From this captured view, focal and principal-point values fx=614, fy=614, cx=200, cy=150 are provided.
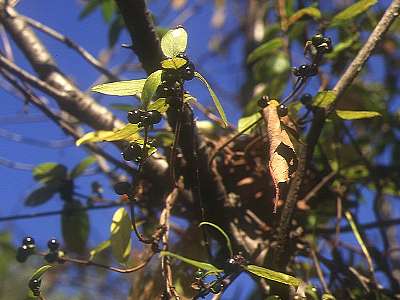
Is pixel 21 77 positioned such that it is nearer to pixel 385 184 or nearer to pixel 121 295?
pixel 385 184

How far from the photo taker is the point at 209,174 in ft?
2.84

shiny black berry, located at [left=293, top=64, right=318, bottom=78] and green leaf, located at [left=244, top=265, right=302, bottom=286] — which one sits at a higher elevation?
shiny black berry, located at [left=293, top=64, right=318, bottom=78]

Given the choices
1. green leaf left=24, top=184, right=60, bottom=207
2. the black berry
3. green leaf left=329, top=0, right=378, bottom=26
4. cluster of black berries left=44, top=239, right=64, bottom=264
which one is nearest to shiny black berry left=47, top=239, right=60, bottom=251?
cluster of black berries left=44, top=239, right=64, bottom=264

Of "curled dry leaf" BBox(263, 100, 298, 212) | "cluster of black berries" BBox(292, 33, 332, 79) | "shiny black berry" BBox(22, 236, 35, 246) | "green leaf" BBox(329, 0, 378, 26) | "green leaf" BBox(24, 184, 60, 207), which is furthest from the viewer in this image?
"green leaf" BBox(24, 184, 60, 207)

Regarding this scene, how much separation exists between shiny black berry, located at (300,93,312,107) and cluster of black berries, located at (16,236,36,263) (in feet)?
1.35

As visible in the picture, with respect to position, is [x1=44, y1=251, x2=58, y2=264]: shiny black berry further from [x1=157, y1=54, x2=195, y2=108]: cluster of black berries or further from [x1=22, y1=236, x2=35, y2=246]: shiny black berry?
[x1=157, y1=54, x2=195, y2=108]: cluster of black berries

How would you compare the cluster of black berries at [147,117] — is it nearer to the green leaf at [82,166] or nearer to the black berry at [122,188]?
the black berry at [122,188]

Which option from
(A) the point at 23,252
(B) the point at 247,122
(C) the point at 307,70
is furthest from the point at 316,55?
(A) the point at 23,252

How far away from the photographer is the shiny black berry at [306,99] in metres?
0.80

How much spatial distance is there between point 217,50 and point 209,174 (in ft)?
4.75

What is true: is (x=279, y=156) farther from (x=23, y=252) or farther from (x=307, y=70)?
(x=23, y=252)

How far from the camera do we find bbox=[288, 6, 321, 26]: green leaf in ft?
3.50

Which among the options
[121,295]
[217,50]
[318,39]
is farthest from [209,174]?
[217,50]

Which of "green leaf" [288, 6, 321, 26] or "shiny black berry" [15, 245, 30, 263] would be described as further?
"green leaf" [288, 6, 321, 26]
